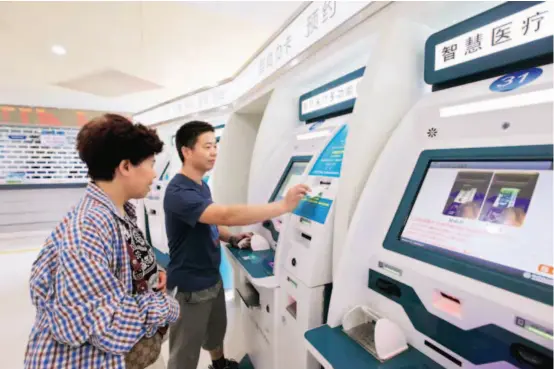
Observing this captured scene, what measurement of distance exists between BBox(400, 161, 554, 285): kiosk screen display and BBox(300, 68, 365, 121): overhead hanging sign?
707mm

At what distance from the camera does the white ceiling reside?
2.84 metres

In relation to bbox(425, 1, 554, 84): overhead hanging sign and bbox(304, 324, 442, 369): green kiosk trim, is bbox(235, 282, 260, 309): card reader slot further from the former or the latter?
bbox(425, 1, 554, 84): overhead hanging sign

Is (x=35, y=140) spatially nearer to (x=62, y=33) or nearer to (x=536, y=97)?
(x=62, y=33)

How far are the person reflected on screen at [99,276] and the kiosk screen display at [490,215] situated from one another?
0.92 m

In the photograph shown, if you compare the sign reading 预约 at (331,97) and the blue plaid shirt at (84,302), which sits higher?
the sign reading 预约 at (331,97)

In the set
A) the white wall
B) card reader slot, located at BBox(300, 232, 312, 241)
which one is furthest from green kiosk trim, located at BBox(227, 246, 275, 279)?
the white wall

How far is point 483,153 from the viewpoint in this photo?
918mm

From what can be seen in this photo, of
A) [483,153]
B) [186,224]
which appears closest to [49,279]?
[186,224]

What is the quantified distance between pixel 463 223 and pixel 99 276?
108 centimetres

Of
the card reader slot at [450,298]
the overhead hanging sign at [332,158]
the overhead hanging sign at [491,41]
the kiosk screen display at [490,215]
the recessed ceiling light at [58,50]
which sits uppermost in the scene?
the recessed ceiling light at [58,50]

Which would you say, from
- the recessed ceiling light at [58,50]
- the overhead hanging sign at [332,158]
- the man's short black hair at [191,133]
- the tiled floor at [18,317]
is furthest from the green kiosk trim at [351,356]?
the recessed ceiling light at [58,50]

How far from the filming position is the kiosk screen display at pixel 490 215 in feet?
2.49

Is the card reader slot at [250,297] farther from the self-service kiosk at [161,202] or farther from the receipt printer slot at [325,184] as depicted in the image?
the self-service kiosk at [161,202]

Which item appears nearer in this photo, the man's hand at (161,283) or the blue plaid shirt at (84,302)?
the blue plaid shirt at (84,302)
